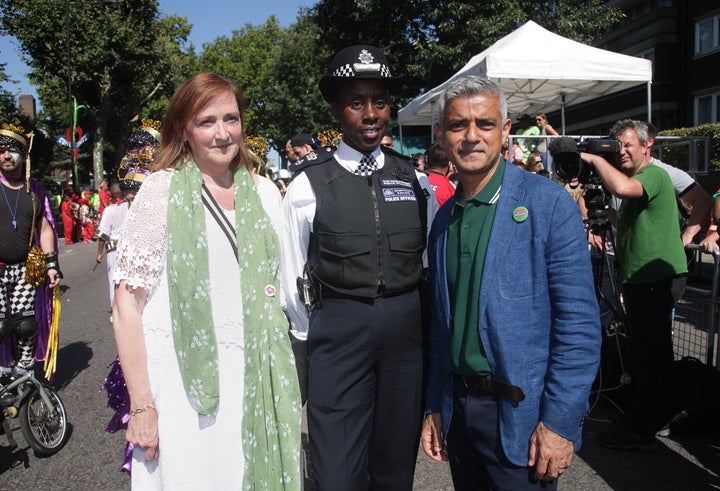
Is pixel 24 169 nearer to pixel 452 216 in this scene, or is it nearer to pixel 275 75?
pixel 452 216

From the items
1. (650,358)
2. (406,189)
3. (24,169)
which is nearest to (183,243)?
(406,189)

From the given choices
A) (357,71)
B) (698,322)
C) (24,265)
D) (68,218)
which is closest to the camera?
(357,71)

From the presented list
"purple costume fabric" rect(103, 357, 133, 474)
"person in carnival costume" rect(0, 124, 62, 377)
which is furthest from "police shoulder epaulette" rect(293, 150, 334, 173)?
"person in carnival costume" rect(0, 124, 62, 377)

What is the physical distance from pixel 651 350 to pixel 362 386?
2.38 metres

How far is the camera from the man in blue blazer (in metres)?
1.81

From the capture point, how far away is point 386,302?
234cm

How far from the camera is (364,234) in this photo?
7.71 ft

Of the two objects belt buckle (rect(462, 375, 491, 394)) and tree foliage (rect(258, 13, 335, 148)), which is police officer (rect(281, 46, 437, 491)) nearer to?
belt buckle (rect(462, 375, 491, 394))

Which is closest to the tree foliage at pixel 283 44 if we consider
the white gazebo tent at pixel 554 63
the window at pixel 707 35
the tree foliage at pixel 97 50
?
the tree foliage at pixel 97 50

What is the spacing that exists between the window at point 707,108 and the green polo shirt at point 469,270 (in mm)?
22512

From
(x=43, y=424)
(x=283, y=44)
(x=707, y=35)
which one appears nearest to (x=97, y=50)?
(x=283, y=44)

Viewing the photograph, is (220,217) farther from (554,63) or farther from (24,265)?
(554,63)

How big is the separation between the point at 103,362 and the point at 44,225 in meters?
1.90

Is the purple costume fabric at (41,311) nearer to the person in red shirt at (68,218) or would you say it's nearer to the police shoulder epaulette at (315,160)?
the police shoulder epaulette at (315,160)
